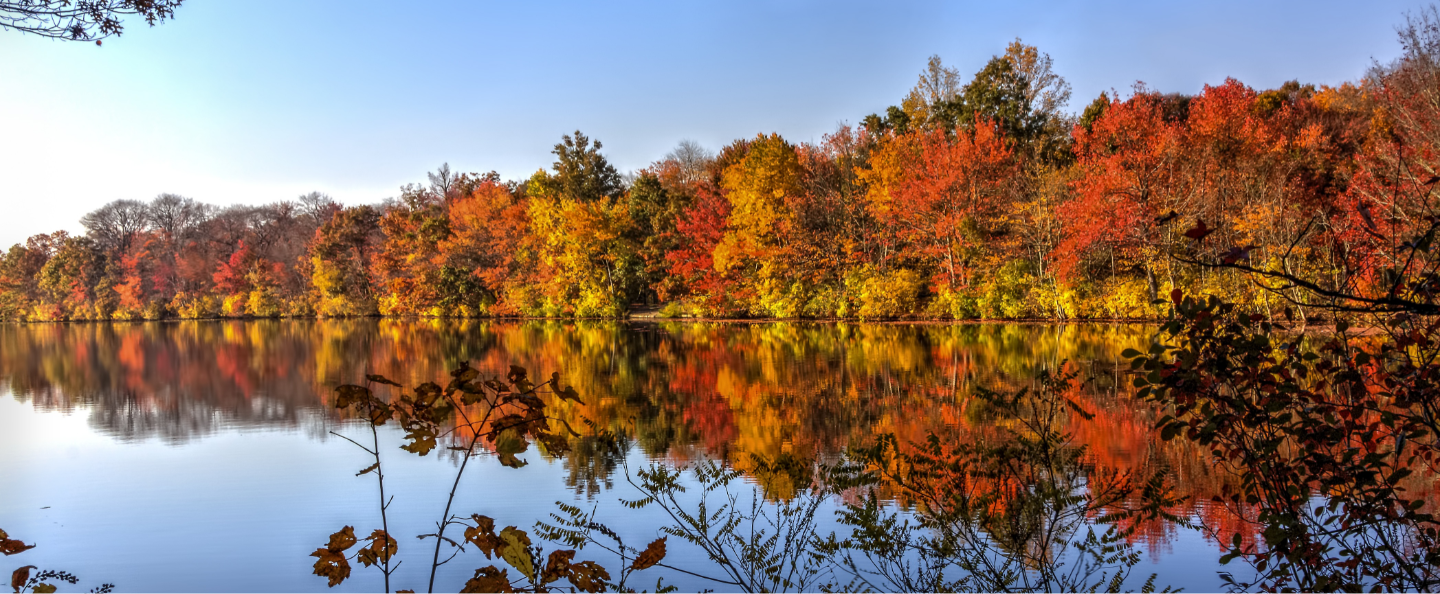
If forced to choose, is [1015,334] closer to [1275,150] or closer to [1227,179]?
[1227,179]

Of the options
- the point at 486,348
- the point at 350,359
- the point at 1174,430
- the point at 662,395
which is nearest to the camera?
the point at 1174,430

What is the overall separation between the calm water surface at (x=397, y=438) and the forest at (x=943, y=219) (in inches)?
154

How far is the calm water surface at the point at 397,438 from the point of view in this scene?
6268 mm

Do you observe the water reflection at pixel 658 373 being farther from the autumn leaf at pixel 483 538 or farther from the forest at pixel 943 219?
the autumn leaf at pixel 483 538

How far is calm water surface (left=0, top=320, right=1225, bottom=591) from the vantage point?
247 inches

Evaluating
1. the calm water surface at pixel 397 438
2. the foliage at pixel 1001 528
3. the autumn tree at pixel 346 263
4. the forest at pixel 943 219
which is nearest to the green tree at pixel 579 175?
the forest at pixel 943 219

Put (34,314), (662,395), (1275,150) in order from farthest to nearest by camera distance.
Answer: (34,314), (1275,150), (662,395)

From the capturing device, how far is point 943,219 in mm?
27938

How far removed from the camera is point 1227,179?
80.6ft

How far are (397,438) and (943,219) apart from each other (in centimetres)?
2122

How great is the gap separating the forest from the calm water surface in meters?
3.92

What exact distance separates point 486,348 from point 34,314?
55841 millimetres

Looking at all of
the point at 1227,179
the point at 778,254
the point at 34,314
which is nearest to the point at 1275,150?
the point at 1227,179

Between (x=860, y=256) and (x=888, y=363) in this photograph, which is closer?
(x=888, y=363)
